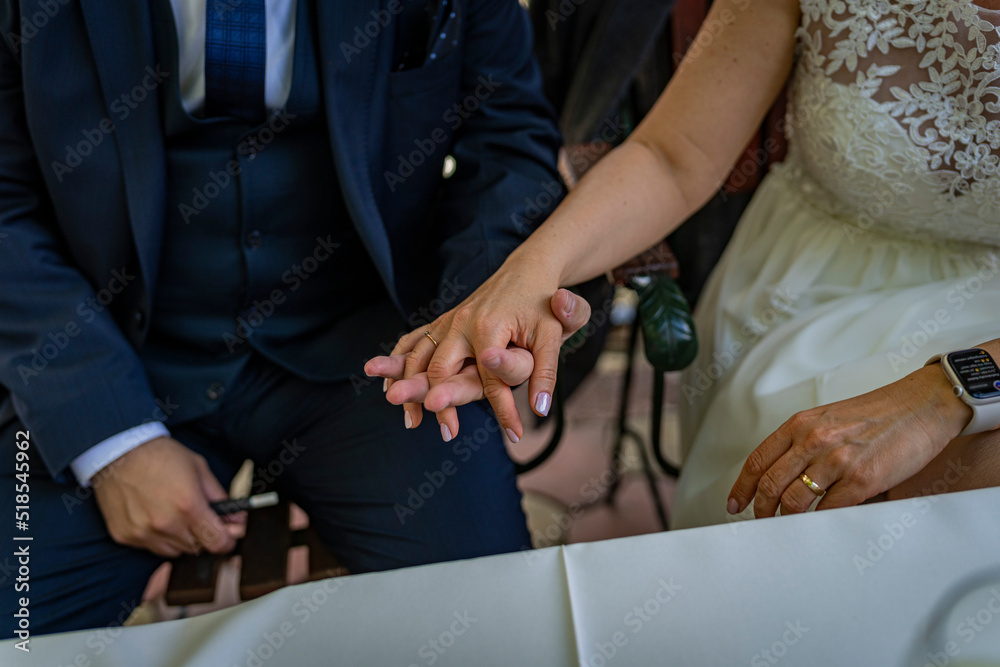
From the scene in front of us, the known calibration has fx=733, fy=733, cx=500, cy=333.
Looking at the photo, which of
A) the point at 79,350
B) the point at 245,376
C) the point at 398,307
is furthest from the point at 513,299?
the point at 79,350

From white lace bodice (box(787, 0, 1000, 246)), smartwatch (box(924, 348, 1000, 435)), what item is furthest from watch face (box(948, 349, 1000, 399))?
white lace bodice (box(787, 0, 1000, 246))

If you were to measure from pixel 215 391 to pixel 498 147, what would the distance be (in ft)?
1.90

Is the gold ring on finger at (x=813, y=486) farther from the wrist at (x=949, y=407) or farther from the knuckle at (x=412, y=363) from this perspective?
the knuckle at (x=412, y=363)

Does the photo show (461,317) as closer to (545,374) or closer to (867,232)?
(545,374)

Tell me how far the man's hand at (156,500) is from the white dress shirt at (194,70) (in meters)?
0.02

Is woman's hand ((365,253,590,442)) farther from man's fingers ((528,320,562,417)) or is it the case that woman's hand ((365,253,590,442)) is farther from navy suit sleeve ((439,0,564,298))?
navy suit sleeve ((439,0,564,298))

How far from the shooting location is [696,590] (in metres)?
0.56

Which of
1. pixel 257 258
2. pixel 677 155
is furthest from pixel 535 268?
pixel 257 258

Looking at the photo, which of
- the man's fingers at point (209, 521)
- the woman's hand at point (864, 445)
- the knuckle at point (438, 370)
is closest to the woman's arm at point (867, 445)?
the woman's hand at point (864, 445)

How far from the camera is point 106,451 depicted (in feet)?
3.29

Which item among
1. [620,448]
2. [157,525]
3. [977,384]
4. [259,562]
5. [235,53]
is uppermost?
[235,53]

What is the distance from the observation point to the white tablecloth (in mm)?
542

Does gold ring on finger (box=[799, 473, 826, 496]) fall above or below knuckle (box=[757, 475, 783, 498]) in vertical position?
above

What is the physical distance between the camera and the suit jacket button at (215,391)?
1110mm
